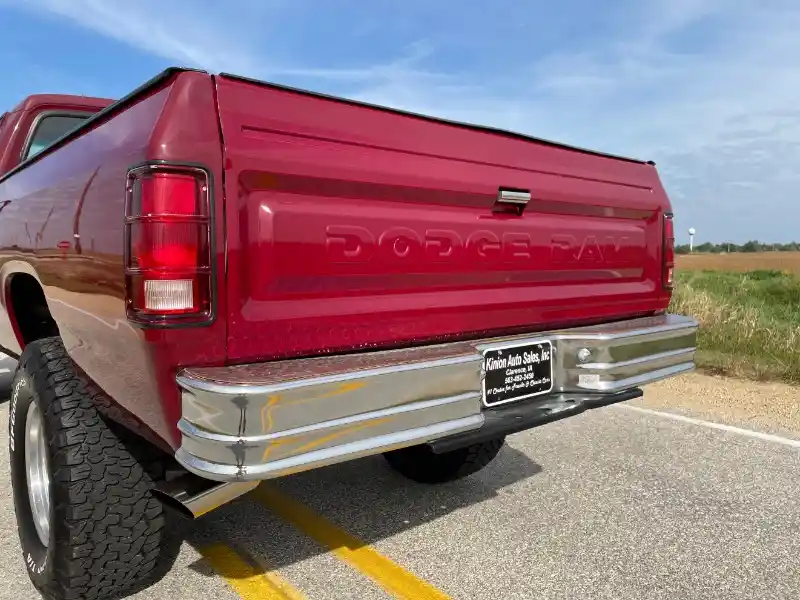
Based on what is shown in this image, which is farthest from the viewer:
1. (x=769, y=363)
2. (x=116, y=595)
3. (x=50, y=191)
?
(x=769, y=363)

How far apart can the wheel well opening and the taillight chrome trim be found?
1.65 m

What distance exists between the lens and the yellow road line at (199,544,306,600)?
96.7 inches

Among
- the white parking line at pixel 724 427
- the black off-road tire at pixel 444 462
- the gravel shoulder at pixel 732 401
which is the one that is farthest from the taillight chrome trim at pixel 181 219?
the gravel shoulder at pixel 732 401

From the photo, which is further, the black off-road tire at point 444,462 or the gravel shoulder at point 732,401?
the gravel shoulder at point 732,401

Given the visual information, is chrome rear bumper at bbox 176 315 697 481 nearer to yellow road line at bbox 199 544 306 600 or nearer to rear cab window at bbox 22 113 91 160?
yellow road line at bbox 199 544 306 600

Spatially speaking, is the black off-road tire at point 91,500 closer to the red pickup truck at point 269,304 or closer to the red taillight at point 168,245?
the red pickup truck at point 269,304

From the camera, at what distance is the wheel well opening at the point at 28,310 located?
3250 mm

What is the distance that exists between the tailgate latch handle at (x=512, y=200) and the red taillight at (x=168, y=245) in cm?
127

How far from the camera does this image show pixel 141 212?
185 cm

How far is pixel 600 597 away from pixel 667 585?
0.31 meters

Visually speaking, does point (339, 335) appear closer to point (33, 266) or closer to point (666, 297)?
point (33, 266)

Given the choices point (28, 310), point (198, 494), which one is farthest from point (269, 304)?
point (28, 310)

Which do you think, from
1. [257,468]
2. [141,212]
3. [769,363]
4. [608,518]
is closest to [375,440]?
[257,468]

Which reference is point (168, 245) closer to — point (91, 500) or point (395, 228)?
point (395, 228)
